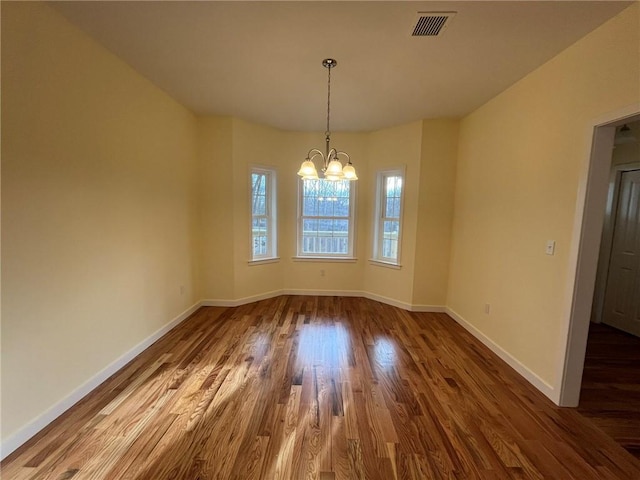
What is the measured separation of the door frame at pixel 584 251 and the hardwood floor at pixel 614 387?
19 cm

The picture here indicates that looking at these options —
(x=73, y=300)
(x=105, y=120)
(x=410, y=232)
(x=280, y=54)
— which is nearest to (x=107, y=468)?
(x=73, y=300)

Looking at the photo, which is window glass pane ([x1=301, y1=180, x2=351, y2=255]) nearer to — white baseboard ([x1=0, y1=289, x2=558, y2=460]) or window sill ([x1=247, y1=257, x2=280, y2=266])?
window sill ([x1=247, y1=257, x2=280, y2=266])

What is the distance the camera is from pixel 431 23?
1913 mm

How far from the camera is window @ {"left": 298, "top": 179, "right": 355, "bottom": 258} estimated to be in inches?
188

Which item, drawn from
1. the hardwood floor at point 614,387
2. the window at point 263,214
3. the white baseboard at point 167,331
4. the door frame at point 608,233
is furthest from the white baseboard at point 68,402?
the door frame at point 608,233

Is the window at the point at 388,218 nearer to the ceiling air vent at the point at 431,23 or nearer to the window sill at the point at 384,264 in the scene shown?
the window sill at the point at 384,264

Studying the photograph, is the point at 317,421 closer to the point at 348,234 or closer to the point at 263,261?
the point at 263,261

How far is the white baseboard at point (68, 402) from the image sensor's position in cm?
168

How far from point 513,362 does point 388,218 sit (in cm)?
247

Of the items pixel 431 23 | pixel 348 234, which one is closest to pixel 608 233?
pixel 348 234

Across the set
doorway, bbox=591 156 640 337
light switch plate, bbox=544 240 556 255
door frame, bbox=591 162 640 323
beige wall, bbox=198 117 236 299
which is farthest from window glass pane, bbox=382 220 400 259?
doorway, bbox=591 156 640 337

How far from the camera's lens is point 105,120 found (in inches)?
91.8

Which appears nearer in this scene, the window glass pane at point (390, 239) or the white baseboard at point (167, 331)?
the white baseboard at point (167, 331)

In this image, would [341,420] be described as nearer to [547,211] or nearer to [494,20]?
[547,211]
